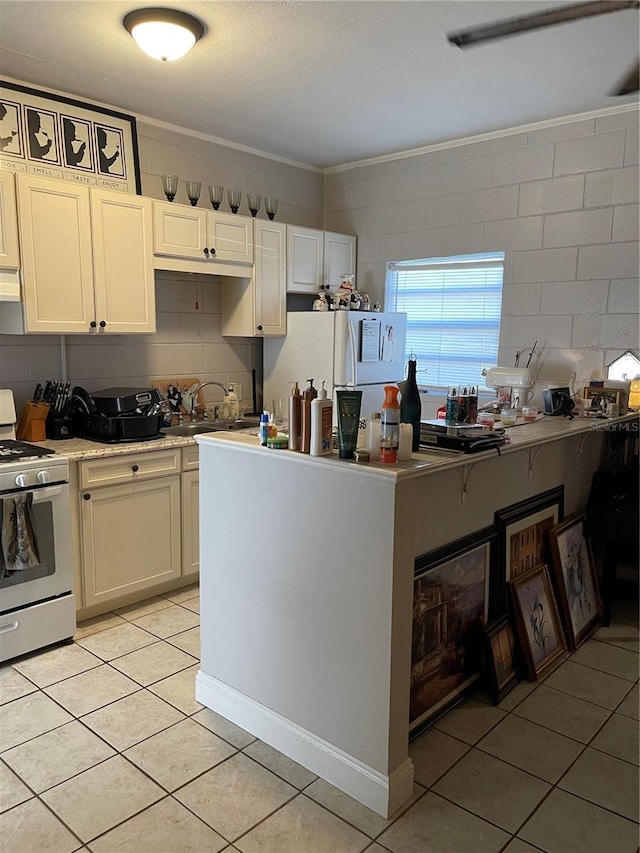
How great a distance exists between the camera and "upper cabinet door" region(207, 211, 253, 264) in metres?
3.94

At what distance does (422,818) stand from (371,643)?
0.58 m

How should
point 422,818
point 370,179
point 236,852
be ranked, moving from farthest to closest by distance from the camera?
point 370,179
point 422,818
point 236,852

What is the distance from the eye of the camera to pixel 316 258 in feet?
15.3

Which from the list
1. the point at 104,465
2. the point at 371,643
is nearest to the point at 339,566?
the point at 371,643

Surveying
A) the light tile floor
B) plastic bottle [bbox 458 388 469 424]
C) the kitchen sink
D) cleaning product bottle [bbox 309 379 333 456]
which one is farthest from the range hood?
plastic bottle [bbox 458 388 469 424]

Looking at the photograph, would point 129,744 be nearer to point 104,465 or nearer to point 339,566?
point 339,566

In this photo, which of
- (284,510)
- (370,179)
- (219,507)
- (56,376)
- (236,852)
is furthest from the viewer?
(370,179)

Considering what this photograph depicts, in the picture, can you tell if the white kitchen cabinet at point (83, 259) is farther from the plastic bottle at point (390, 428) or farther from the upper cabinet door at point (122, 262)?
the plastic bottle at point (390, 428)

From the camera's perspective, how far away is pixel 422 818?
1997 millimetres

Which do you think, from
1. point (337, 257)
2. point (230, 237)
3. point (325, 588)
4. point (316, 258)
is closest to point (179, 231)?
point (230, 237)

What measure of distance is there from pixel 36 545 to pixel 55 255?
147 centimetres

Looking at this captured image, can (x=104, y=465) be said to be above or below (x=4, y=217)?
below

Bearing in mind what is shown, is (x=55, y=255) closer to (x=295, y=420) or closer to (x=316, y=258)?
(x=295, y=420)

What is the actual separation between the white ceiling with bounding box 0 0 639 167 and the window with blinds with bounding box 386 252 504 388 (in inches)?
35.7
